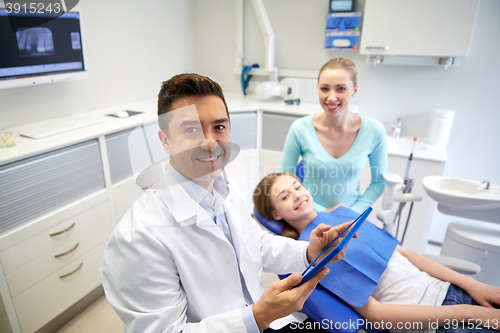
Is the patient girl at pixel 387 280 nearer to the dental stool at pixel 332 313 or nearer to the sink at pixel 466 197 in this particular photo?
the dental stool at pixel 332 313

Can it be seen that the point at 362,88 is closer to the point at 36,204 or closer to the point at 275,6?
the point at 275,6

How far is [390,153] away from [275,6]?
173 cm

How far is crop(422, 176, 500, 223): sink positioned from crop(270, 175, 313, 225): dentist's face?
77cm

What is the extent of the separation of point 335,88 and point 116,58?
1560mm

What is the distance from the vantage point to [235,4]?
2.71 metres

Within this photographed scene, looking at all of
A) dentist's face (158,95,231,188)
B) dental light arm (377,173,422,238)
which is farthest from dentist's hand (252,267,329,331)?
dental light arm (377,173,422,238)

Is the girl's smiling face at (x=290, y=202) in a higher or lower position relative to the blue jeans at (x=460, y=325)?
higher

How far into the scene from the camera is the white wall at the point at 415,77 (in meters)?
2.39

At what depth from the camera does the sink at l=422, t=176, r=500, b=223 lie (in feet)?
5.30

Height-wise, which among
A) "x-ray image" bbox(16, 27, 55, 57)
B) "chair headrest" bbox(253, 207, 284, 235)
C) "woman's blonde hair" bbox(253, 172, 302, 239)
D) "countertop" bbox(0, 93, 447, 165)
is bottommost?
"chair headrest" bbox(253, 207, 284, 235)

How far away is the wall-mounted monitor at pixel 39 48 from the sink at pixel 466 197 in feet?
7.34

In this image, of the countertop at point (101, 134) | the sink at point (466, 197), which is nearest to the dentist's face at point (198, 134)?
the countertop at point (101, 134)

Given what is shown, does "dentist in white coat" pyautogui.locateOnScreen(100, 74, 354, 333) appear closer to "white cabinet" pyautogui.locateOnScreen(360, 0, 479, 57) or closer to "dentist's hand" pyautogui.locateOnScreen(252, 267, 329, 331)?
"dentist's hand" pyautogui.locateOnScreen(252, 267, 329, 331)

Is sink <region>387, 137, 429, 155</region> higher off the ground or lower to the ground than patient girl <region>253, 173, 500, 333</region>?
higher
